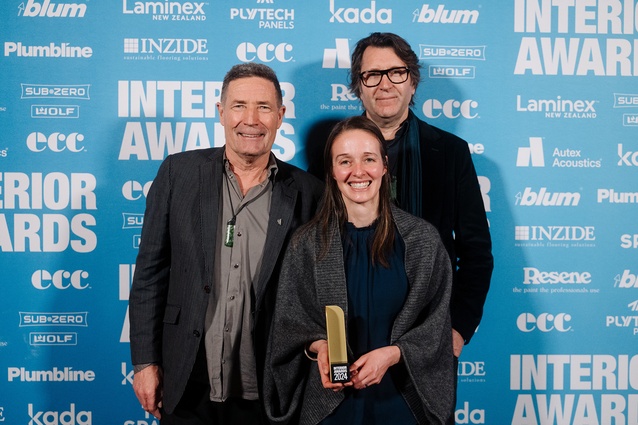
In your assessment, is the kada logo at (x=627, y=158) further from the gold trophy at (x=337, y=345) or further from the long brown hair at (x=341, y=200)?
the gold trophy at (x=337, y=345)

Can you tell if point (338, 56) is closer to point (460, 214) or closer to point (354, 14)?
point (354, 14)

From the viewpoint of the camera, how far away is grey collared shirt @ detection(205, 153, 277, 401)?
7.45ft

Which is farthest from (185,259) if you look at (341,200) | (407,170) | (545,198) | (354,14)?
(545,198)

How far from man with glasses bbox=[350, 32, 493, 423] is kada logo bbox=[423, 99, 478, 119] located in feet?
2.04

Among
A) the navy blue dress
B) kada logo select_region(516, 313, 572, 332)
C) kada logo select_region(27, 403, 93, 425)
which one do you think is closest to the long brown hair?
the navy blue dress

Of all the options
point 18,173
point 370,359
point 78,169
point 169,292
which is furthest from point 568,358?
point 18,173

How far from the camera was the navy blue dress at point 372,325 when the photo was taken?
6.66 ft

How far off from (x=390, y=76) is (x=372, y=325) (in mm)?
1090

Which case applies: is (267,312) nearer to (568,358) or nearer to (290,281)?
(290,281)

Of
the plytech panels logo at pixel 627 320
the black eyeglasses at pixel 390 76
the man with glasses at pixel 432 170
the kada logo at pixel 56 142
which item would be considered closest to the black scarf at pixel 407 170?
the man with glasses at pixel 432 170

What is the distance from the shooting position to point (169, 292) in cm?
237

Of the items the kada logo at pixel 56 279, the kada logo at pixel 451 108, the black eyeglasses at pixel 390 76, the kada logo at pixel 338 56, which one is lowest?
the kada logo at pixel 56 279

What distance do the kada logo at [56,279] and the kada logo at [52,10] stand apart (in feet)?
4.17

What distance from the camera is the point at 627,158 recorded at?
131 inches
